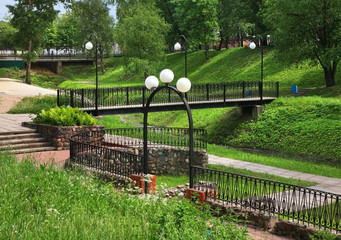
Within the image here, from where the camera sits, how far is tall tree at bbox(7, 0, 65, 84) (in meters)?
41.5

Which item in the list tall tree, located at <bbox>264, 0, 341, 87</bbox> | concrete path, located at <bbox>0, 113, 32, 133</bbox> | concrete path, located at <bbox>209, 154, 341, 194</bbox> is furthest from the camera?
tall tree, located at <bbox>264, 0, 341, 87</bbox>

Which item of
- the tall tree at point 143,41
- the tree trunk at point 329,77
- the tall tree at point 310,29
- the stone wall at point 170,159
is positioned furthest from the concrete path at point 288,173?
the tall tree at point 143,41

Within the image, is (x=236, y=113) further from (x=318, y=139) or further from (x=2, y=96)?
(x=2, y=96)

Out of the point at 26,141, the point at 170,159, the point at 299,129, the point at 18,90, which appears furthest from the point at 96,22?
the point at 170,159

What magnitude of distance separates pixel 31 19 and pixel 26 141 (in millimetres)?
25223

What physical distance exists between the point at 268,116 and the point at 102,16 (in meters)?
40.7

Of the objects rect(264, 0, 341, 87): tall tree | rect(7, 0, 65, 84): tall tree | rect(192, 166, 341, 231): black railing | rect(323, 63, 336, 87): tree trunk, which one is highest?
rect(7, 0, 65, 84): tall tree

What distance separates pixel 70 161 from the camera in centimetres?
1509

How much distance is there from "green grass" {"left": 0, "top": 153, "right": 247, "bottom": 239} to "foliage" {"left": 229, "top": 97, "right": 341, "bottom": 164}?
15.9 m

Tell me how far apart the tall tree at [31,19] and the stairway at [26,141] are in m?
23.9

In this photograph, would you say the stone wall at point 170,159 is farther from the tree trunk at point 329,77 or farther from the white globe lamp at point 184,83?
the tree trunk at point 329,77

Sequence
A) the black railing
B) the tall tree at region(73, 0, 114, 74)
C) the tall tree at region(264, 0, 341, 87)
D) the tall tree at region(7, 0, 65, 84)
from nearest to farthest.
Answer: the black railing → the tall tree at region(264, 0, 341, 87) → the tall tree at region(7, 0, 65, 84) → the tall tree at region(73, 0, 114, 74)

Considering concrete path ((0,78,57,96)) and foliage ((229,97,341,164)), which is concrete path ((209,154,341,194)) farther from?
Answer: concrete path ((0,78,57,96))

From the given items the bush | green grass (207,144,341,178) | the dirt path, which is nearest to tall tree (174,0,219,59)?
the dirt path
